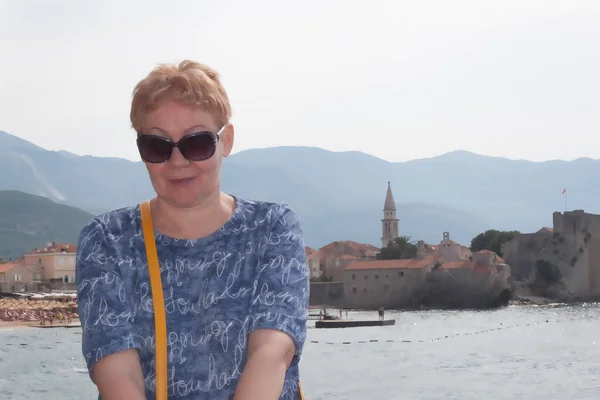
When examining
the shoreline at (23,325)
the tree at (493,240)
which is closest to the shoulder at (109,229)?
the shoreline at (23,325)

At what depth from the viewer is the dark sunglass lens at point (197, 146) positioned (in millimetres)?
1821

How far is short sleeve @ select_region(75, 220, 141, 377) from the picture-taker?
175 cm

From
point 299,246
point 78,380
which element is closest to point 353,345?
point 78,380

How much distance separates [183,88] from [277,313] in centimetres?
44

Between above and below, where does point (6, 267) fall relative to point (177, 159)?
above

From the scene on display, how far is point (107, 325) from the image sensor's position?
176cm

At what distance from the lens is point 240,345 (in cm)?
181

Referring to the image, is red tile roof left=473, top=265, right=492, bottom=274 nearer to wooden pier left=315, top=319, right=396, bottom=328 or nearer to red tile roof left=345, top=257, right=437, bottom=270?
red tile roof left=345, top=257, right=437, bottom=270

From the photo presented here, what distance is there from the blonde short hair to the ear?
7 centimetres

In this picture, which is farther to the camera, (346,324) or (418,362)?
(346,324)

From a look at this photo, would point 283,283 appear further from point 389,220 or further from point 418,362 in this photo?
point 389,220

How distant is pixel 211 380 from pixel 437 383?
2702 centimetres

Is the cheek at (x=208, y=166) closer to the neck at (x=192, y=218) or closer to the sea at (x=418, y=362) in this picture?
the neck at (x=192, y=218)

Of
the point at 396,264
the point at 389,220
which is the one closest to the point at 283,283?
the point at 396,264
